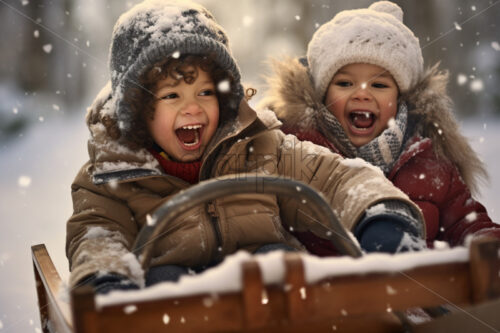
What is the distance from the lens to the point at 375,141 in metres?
1.95

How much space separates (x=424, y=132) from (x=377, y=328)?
1232mm

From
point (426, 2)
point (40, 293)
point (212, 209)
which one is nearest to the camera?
point (212, 209)

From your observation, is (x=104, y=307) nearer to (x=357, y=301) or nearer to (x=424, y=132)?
(x=357, y=301)

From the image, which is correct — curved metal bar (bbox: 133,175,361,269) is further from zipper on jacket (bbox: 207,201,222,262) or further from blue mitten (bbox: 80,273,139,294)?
zipper on jacket (bbox: 207,201,222,262)

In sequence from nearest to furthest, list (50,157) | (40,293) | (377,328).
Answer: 1. (377,328)
2. (40,293)
3. (50,157)

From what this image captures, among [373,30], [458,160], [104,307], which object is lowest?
[104,307]

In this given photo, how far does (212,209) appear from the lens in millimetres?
1438

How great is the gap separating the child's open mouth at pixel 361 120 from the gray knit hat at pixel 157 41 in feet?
2.23

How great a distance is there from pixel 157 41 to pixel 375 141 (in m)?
0.91

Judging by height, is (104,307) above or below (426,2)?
below

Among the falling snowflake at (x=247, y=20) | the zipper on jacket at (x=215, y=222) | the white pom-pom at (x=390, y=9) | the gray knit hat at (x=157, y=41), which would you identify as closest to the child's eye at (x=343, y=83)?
the white pom-pom at (x=390, y=9)

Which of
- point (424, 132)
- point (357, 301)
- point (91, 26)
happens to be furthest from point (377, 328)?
point (91, 26)

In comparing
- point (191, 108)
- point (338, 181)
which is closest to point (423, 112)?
point (338, 181)

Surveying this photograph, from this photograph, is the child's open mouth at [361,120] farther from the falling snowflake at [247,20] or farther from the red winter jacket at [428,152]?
the falling snowflake at [247,20]
